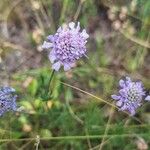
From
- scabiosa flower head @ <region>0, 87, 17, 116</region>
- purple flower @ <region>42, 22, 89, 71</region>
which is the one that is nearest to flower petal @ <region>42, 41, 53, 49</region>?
purple flower @ <region>42, 22, 89, 71</region>

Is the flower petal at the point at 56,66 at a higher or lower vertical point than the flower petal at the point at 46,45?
lower

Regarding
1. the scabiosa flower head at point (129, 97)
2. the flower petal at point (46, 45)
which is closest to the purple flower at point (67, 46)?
the flower petal at point (46, 45)

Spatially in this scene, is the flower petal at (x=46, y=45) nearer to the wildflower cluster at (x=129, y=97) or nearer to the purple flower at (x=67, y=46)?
the purple flower at (x=67, y=46)

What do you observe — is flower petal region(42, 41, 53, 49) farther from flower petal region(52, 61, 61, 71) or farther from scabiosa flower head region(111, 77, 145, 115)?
scabiosa flower head region(111, 77, 145, 115)

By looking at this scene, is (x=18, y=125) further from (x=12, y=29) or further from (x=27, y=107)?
(x=12, y=29)

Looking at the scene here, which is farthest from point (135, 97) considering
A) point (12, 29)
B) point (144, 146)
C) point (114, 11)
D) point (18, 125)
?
point (12, 29)

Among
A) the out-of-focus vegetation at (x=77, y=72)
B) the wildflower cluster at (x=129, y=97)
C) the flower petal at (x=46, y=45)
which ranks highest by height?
the out-of-focus vegetation at (x=77, y=72)
